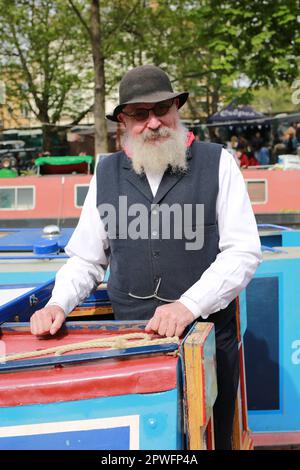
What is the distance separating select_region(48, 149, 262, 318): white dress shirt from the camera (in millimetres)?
2316

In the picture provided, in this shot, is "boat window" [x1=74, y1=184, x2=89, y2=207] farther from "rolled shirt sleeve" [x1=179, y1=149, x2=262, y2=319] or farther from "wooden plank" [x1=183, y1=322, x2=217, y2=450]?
"wooden plank" [x1=183, y1=322, x2=217, y2=450]

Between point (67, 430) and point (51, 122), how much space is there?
2277 cm

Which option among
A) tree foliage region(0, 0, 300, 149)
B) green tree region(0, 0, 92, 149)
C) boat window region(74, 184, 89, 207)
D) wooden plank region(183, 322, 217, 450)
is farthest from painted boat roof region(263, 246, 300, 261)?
green tree region(0, 0, 92, 149)

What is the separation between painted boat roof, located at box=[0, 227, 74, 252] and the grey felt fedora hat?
6.61 feet

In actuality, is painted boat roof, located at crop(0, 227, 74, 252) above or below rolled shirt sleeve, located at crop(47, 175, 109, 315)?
below

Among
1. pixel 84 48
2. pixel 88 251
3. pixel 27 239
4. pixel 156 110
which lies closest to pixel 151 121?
pixel 156 110

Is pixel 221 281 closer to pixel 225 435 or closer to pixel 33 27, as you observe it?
pixel 225 435

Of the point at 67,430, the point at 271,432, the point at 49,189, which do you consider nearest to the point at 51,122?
the point at 49,189

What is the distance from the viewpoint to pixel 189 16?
1197cm

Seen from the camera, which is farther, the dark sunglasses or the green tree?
the green tree

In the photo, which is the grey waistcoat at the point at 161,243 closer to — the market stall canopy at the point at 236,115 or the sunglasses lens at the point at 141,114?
the sunglasses lens at the point at 141,114

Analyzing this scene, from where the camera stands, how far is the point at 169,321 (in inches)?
84.1

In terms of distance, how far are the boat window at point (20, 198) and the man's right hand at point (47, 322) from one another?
630 centimetres
